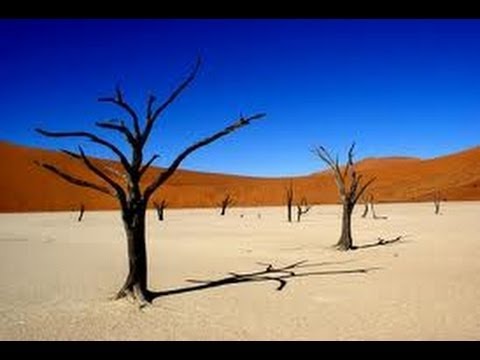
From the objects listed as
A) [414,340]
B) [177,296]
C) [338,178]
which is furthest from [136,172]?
[338,178]

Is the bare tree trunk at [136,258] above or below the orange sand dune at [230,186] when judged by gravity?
below

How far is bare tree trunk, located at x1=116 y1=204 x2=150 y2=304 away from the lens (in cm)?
1138

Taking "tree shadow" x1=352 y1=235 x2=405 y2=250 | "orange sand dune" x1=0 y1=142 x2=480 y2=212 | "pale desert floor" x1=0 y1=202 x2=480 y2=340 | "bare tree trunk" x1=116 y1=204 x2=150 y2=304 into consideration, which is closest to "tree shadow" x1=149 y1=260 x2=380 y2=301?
"pale desert floor" x1=0 y1=202 x2=480 y2=340

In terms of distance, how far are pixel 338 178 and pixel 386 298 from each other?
11.1m

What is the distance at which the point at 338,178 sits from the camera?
2219 centimetres

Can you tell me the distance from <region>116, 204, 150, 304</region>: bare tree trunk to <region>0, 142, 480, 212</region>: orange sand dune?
75557 millimetres

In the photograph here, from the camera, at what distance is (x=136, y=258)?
1147 cm

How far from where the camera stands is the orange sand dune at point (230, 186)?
91.5 m

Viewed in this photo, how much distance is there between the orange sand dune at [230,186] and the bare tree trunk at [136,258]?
248ft

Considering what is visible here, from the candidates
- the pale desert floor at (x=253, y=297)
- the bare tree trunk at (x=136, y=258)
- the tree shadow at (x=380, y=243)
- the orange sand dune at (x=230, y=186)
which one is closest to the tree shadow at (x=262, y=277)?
the pale desert floor at (x=253, y=297)

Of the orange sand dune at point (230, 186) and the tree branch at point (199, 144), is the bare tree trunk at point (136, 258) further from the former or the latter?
the orange sand dune at point (230, 186)

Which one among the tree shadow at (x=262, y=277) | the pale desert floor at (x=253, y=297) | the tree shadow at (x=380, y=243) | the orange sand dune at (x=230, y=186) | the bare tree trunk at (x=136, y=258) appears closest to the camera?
the pale desert floor at (x=253, y=297)

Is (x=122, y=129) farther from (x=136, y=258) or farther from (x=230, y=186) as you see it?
(x=230, y=186)
